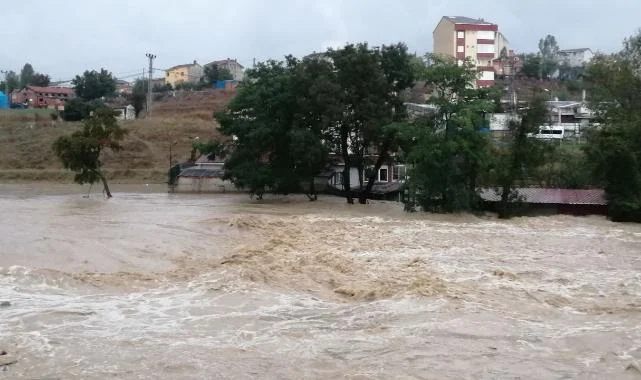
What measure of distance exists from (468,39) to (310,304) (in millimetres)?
71512

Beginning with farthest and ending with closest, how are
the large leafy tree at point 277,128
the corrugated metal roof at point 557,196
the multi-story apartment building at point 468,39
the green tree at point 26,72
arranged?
the green tree at point 26,72, the multi-story apartment building at point 468,39, the large leafy tree at point 277,128, the corrugated metal roof at point 557,196

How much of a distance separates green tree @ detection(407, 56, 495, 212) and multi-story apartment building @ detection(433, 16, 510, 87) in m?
Answer: 46.6

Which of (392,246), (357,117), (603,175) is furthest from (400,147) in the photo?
(392,246)

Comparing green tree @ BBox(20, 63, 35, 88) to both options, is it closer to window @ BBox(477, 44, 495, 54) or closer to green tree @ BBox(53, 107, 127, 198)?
window @ BBox(477, 44, 495, 54)

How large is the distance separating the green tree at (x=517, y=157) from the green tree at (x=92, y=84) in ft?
198

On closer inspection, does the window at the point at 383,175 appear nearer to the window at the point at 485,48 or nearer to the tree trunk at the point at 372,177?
the tree trunk at the point at 372,177

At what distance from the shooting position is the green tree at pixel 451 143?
29.6 m

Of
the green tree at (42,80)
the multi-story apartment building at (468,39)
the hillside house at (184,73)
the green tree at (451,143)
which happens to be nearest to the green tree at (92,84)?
the green tree at (42,80)

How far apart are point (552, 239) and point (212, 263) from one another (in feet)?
39.0

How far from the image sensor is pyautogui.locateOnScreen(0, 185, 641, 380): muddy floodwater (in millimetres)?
7805

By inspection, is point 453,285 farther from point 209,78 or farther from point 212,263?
point 209,78

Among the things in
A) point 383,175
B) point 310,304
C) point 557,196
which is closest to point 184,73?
point 383,175

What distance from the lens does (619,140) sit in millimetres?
29469

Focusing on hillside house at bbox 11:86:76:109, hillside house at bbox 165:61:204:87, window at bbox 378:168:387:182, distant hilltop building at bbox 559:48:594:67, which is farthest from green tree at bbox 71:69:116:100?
distant hilltop building at bbox 559:48:594:67
